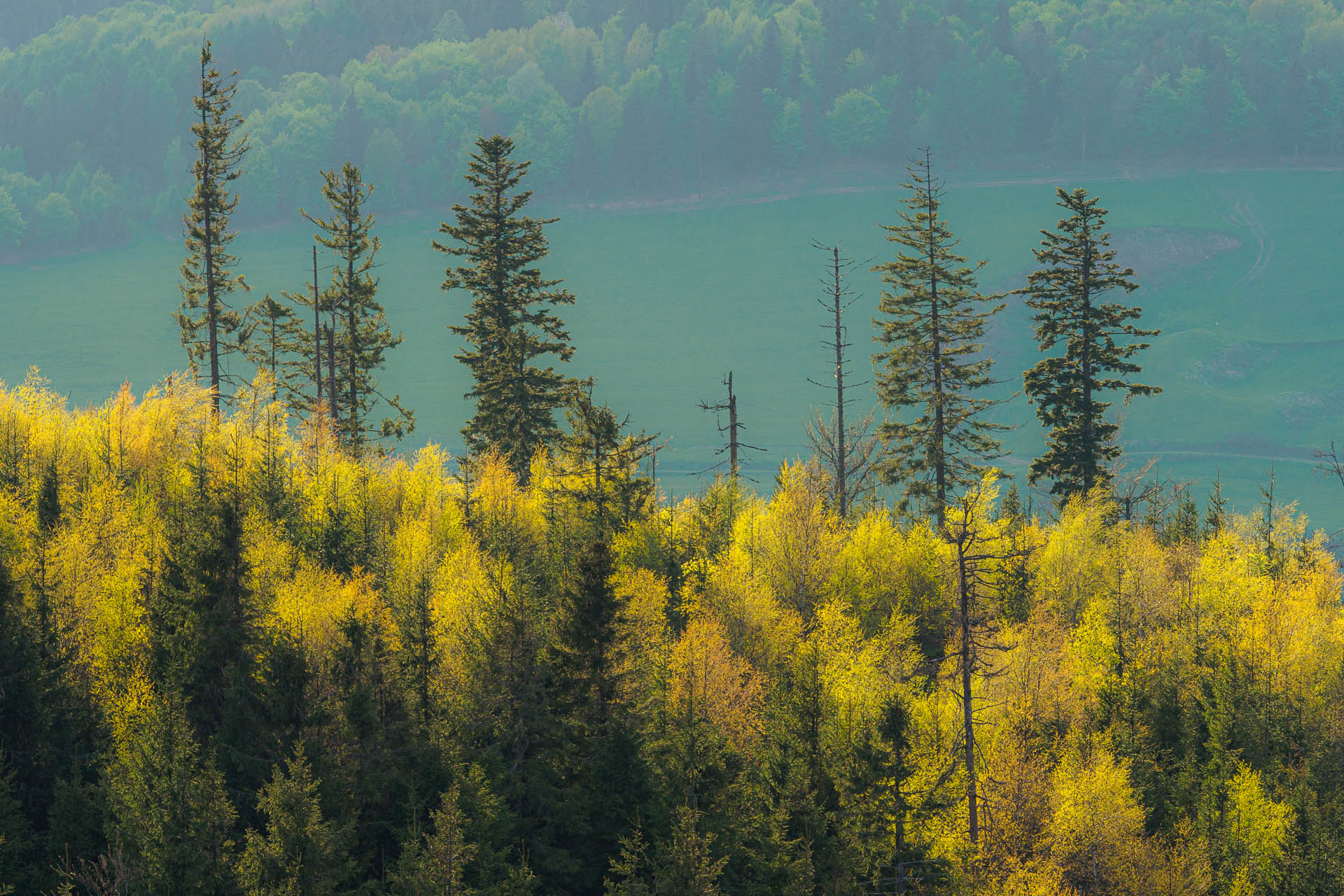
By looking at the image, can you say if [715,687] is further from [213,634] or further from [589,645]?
[213,634]

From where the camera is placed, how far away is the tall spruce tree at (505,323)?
6650 cm

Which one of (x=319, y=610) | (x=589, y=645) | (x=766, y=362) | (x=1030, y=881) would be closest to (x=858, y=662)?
(x=1030, y=881)

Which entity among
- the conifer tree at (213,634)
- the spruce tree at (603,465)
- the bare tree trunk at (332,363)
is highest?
the bare tree trunk at (332,363)

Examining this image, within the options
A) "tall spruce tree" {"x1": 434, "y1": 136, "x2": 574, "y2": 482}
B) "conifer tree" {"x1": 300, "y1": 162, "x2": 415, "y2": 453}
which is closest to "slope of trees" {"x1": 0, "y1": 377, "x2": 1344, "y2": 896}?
"tall spruce tree" {"x1": 434, "y1": 136, "x2": 574, "y2": 482}

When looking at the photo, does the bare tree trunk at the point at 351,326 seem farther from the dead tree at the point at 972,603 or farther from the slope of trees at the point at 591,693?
the dead tree at the point at 972,603

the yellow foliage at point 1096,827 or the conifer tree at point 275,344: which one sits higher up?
the conifer tree at point 275,344

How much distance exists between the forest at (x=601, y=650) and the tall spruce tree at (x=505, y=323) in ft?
0.76

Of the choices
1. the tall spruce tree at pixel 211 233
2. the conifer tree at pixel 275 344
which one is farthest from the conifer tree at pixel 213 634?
the conifer tree at pixel 275 344

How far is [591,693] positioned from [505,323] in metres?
28.4

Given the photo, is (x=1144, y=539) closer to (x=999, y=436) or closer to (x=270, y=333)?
(x=270, y=333)

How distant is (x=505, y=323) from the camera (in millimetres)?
68000

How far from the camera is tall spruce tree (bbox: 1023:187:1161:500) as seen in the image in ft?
219

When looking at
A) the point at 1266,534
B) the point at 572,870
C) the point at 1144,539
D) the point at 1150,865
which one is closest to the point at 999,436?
the point at 1266,534

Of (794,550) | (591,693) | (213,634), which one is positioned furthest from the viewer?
(794,550)
